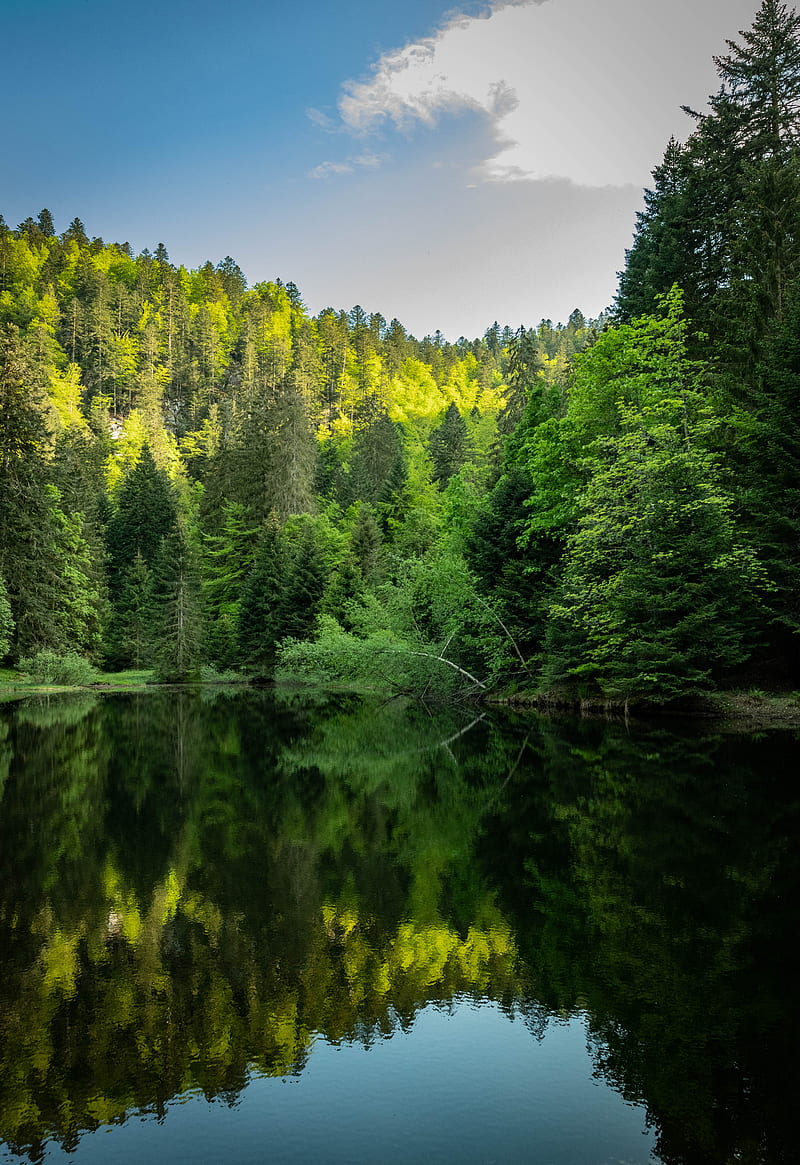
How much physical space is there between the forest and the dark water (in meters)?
11.8

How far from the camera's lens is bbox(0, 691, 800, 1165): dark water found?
3.96 m

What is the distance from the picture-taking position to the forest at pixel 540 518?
2303 centimetres

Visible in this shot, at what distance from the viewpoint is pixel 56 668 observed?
42062 millimetres

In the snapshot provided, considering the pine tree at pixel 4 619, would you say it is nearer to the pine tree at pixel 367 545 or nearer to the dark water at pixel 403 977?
the pine tree at pixel 367 545

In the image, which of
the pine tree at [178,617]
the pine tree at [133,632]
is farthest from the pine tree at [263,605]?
the pine tree at [133,632]

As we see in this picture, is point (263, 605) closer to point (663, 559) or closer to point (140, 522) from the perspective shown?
point (140, 522)

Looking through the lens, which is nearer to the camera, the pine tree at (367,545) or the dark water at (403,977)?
the dark water at (403,977)

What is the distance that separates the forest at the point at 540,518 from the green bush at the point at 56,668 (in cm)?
14

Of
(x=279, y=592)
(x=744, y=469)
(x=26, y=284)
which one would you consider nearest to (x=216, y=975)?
(x=744, y=469)

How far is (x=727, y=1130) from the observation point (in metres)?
3.79

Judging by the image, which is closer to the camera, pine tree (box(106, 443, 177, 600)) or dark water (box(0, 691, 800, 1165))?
dark water (box(0, 691, 800, 1165))

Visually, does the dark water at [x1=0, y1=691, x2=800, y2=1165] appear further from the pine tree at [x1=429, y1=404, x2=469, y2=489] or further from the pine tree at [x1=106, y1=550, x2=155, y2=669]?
the pine tree at [x1=429, y1=404, x2=469, y2=489]

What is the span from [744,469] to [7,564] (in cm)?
3457

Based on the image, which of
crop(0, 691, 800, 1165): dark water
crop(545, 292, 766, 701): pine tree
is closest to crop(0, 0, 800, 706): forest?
crop(545, 292, 766, 701): pine tree
